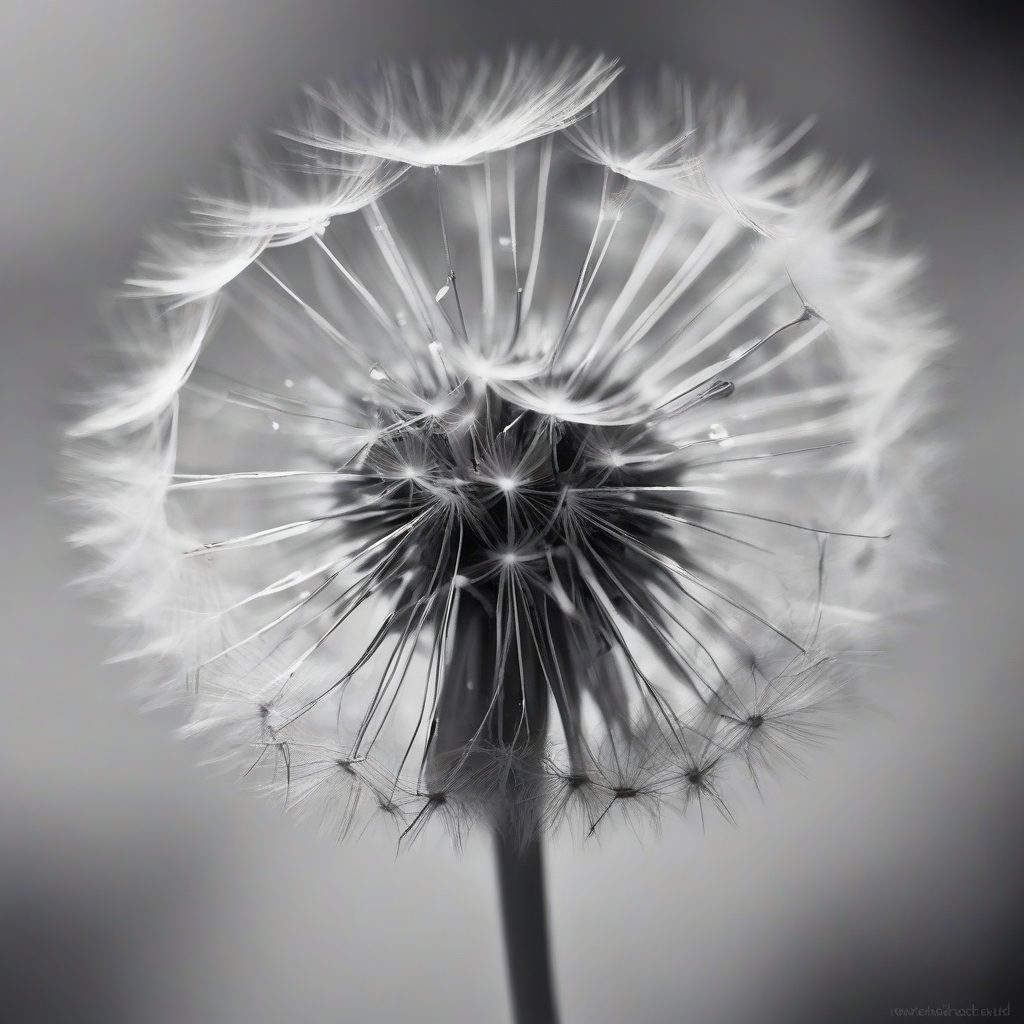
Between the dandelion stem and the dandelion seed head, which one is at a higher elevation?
the dandelion seed head

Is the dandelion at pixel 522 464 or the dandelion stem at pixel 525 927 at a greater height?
the dandelion at pixel 522 464

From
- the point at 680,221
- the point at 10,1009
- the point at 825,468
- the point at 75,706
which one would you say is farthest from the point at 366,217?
the point at 10,1009

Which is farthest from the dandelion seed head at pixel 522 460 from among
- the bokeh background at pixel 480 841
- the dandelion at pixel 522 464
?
the bokeh background at pixel 480 841

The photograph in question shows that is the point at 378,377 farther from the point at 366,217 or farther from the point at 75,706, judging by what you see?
the point at 75,706

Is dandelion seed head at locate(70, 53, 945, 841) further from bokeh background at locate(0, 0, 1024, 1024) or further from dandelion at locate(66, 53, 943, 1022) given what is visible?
bokeh background at locate(0, 0, 1024, 1024)

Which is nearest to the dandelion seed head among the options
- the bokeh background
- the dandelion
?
the dandelion

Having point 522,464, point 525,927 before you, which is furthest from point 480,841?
point 522,464

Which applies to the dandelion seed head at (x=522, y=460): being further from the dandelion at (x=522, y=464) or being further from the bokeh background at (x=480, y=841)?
the bokeh background at (x=480, y=841)
